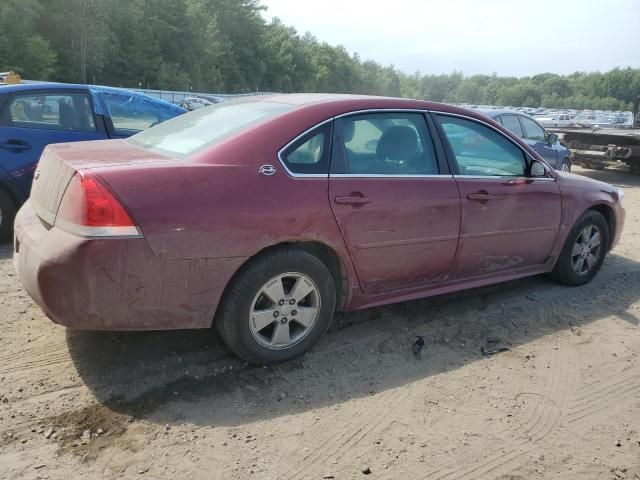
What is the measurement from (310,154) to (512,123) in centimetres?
824

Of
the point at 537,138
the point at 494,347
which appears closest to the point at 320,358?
the point at 494,347

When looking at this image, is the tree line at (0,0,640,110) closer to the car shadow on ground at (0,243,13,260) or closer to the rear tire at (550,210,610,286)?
the car shadow on ground at (0,243,13,260)

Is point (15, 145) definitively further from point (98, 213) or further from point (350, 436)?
point (350, 436)

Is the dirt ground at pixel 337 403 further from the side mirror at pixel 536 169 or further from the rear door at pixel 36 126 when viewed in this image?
the rear door at pixel 36 126

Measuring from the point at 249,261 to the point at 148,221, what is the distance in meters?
0.62

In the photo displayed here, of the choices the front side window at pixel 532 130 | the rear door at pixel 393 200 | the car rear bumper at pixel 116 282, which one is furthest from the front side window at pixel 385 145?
the front side window at pixel 532 130

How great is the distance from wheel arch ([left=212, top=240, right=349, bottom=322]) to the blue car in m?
3.53

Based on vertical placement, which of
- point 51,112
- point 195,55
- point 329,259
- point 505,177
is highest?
point 195,55

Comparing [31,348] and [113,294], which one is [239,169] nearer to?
[113,294]

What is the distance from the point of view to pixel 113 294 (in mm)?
Answer: 2809

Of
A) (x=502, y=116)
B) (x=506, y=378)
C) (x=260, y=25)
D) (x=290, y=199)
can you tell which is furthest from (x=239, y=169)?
(x=260, y=25)

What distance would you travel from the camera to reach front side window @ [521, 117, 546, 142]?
10.8 metres

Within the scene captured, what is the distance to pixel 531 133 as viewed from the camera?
1086 centimetres

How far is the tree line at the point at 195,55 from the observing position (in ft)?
177
